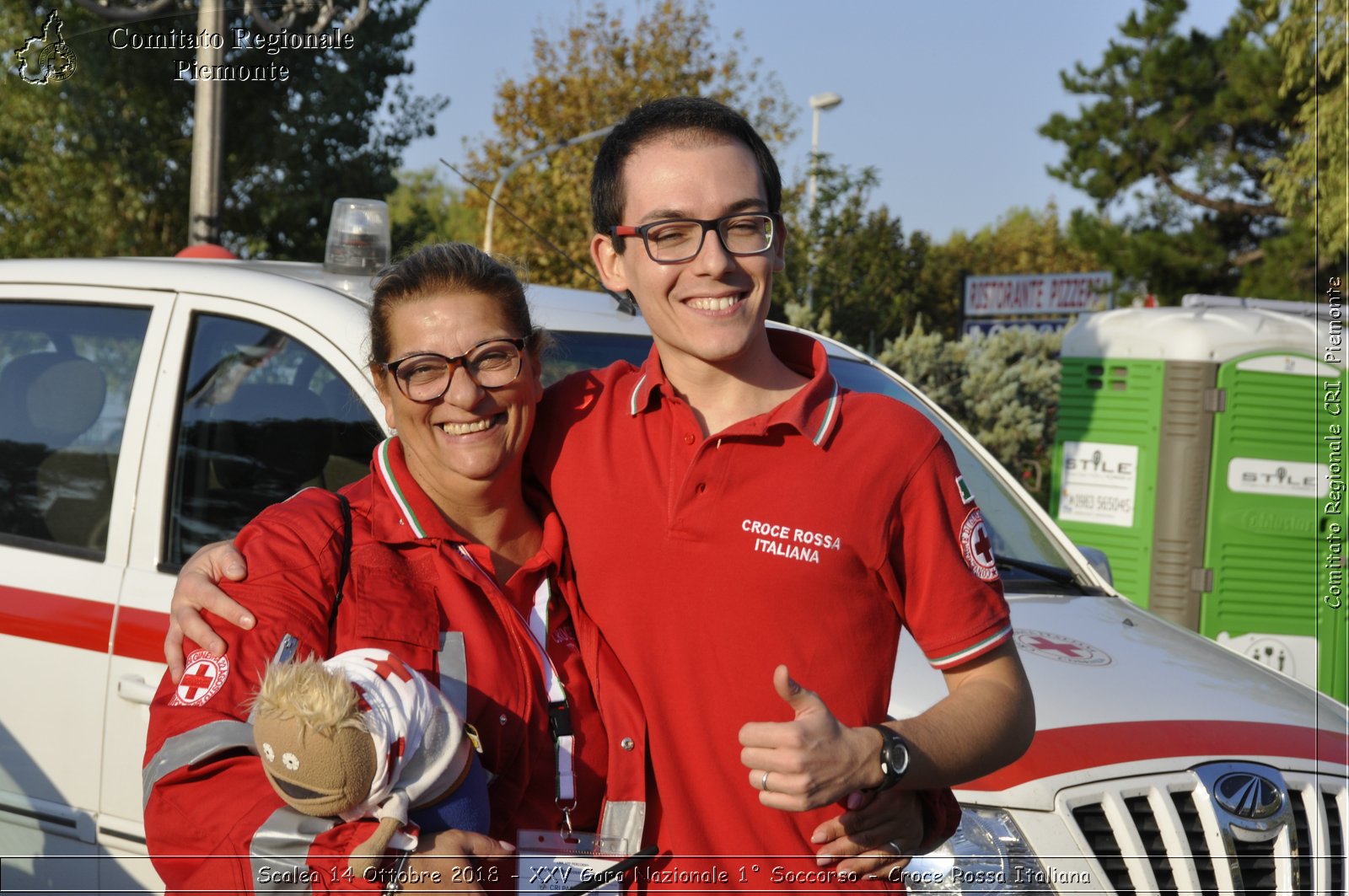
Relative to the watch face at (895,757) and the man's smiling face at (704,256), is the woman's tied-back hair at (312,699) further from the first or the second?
the man's smiling face at (704,256)

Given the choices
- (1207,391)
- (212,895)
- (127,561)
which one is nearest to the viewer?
(212,895)

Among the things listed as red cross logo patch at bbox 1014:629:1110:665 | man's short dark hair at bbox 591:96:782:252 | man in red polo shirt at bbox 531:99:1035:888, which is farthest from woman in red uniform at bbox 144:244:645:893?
red cross logo patch at bbox 1014:629:1110:665

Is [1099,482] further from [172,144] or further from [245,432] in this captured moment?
[172,144]

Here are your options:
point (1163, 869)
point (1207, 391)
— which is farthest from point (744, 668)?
point (1207, 391)

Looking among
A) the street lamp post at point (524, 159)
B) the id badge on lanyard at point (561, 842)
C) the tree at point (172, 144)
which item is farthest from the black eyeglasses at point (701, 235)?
the tree at point (172, 144)

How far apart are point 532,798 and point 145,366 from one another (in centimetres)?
226

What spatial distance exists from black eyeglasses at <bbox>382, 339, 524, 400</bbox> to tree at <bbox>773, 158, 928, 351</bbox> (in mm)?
12566

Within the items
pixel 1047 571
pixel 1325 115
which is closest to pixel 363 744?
pixel 1047 571

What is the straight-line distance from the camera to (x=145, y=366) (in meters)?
3.84

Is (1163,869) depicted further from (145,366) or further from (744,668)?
(145,366)

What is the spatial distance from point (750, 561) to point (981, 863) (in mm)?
1186

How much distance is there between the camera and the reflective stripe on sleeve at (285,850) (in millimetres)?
1729

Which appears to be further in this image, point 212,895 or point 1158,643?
point 1158,643

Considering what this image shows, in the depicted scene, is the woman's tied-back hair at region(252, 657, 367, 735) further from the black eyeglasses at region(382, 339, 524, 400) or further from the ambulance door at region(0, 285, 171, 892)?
the ambulance door at region(0, 285, 171, 892)
